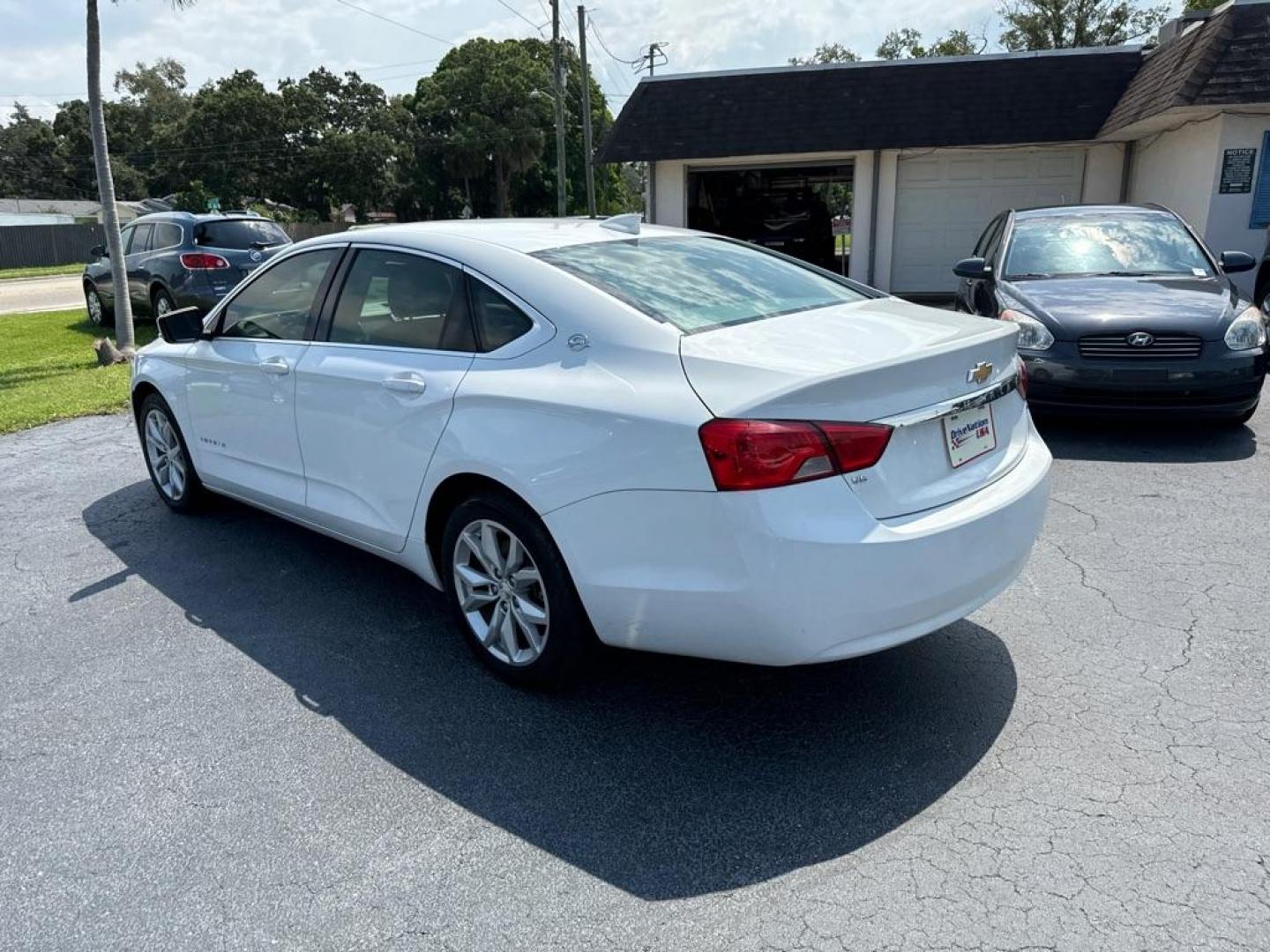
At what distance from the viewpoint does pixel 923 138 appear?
16047 millimetres

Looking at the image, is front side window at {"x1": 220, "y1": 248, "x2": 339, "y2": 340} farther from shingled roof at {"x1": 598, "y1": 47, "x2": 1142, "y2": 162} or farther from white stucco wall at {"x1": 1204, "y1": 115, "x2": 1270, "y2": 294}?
shingled roof at {"x1": 598, "y1": 47, "x2": 1142, "y2": 162}

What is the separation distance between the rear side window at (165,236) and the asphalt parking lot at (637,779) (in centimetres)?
1046

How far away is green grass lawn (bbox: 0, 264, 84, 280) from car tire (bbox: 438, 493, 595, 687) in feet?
132

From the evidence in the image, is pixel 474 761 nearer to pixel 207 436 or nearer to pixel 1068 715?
pixel 1068 715

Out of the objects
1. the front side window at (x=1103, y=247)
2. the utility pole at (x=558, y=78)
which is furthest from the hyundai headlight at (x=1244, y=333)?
the utility pole at (x=558, y=78)

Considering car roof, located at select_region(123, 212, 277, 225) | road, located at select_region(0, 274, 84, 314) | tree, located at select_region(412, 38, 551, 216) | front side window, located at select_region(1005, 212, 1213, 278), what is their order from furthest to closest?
tree, located at select_region(412, 38, 551, 216), road, located at select_region(0, 274, 84, 314), car roof, located at select_region(123, 212, 277, 225), front side window, located at select_region(1005, 212, 1213, 278)

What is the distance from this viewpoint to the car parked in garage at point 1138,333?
6199 millimetres

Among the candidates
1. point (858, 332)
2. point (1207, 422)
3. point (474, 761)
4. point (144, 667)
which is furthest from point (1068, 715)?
point (1207, 422)

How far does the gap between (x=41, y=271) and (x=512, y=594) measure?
4594cm

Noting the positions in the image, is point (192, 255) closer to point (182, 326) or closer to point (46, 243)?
point (182, 326)

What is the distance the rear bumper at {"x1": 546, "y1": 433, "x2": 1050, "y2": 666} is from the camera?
2.65 meters

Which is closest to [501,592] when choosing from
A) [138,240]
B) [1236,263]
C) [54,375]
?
[1236,263]

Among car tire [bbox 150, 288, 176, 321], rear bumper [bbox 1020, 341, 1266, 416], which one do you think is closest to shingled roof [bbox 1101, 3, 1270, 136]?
rear bumper [bbox 1020, 341, 1266, 416]

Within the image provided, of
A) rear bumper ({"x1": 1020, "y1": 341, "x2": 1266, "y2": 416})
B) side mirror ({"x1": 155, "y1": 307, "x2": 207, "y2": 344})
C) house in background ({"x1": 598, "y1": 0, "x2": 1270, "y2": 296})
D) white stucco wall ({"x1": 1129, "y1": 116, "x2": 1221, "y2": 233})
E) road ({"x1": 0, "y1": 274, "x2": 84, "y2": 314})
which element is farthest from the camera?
road ({"x1": 0, "y1": 274, "x2": 84, "y2": 314})
